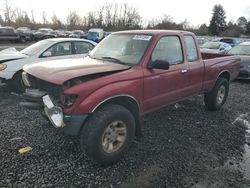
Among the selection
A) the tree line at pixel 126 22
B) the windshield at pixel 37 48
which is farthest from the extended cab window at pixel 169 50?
the tree line at pixel 126 22

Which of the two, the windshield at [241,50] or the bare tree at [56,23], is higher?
the bare tree at [56,23]

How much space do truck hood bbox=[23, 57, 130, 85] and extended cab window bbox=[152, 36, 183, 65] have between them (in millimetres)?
749

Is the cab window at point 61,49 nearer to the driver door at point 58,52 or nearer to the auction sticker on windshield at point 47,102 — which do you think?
the driver door at point 58,52

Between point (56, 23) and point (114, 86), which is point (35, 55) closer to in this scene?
point (114, 86)

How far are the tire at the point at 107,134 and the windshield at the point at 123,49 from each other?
970 mm

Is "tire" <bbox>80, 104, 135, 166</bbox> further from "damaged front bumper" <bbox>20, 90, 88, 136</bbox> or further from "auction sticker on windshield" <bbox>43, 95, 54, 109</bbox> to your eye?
"auction sticker on windshield" <bbox>43, 95, 54, 109</bbox>

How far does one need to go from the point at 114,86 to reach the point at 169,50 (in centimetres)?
163

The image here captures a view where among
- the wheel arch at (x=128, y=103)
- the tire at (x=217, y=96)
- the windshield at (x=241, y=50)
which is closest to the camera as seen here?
the wheel arch at (x=128, y=103)

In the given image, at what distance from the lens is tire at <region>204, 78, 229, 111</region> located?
6.09 metres

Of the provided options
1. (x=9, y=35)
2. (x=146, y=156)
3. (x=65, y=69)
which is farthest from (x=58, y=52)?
(x=9, y=35)

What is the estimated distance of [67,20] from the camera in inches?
2783

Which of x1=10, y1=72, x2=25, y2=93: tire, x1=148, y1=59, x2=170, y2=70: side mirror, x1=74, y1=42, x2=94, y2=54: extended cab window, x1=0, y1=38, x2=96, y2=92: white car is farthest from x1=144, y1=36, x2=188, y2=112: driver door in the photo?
x1=10, y1=72, x2=25, y2=93: tire

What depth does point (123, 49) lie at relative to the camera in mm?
4512

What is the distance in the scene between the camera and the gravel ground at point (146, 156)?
337 centimetres
